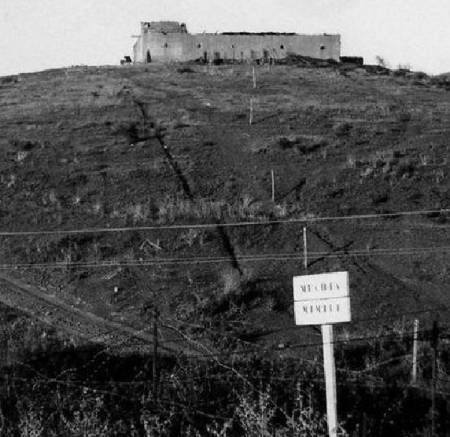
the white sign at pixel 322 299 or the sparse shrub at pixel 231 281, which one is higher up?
the sparse shrub at pixel 231 281

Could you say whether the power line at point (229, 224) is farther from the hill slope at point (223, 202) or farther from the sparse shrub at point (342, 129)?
the sparse shrub at point (342, 129)

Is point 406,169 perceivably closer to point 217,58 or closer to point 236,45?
point 217,58

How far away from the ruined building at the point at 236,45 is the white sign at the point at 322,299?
51.5 m

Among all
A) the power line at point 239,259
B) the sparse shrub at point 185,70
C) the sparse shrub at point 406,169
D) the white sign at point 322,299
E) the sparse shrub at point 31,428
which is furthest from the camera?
the sparse shrub at point 185,70

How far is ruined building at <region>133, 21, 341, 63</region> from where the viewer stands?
58.5 meters

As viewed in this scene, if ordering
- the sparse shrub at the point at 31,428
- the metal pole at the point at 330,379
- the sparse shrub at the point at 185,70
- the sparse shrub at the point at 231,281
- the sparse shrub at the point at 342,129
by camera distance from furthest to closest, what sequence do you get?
the sparse shrub at the point at 185,70 < the sparse shrub at the point at 342,129 < the sparse shrub at the point at 231,281 < the sparse shrub at the point at 31,428 < the metal pole at the point at 330,379

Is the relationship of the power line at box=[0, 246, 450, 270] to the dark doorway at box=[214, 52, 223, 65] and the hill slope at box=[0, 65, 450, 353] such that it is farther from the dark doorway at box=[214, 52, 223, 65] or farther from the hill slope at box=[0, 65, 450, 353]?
the dark doorway at box=[214, 52, 223, 65]

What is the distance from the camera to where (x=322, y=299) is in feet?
26.5

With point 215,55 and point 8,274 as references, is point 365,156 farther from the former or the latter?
point 215,55

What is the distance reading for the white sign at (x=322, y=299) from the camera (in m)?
7.97

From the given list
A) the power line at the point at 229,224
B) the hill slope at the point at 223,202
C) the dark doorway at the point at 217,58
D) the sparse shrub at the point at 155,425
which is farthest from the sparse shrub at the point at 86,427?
the dark doorway at the point at 217,58

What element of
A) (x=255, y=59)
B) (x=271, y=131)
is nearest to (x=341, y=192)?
(x=271, y=131)

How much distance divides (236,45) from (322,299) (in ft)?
173

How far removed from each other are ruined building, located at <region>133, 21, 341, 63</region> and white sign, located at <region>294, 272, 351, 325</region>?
169 feet
